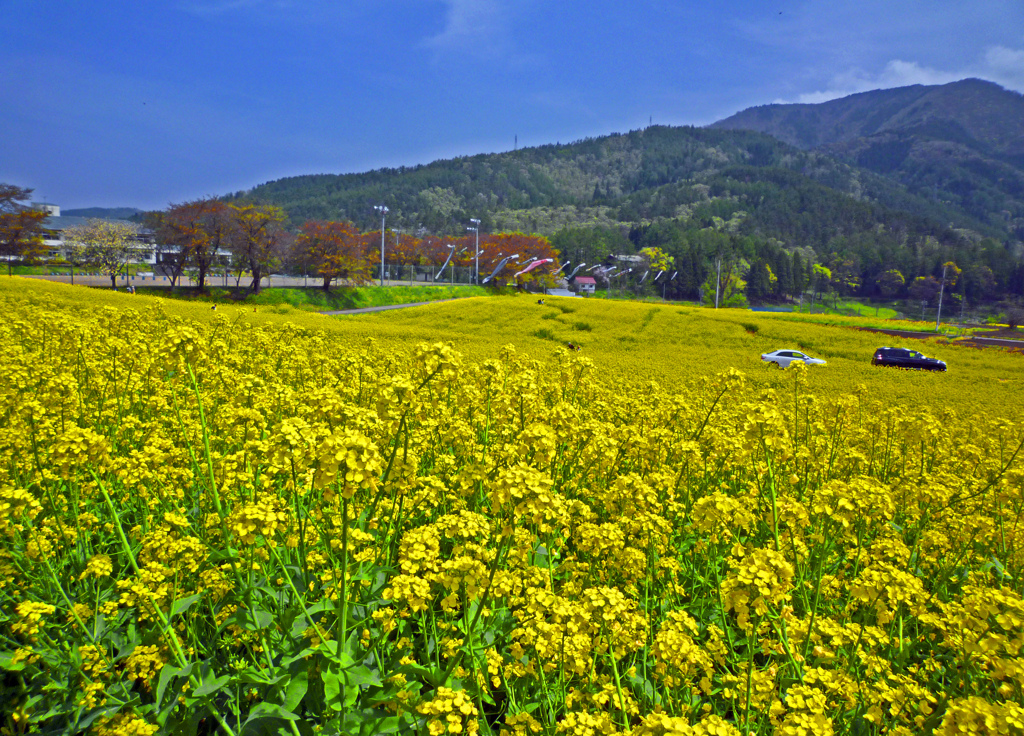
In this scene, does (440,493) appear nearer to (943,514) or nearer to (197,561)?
(197,561)

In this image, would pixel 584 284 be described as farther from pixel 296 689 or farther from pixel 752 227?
pixel 296 689

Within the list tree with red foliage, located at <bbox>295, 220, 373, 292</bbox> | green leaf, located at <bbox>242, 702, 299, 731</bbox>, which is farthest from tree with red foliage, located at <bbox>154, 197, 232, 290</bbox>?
green leaf, located at <bbox>242, 702, 299, 731</bbox>

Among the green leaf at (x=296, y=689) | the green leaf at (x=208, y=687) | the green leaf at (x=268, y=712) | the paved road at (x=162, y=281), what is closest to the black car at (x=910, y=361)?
the green leaf at (x=296, y=689)

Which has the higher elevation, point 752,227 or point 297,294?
point 752,227

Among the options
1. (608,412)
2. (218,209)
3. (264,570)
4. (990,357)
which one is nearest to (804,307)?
(990,357)

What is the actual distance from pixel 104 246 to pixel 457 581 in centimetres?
6656

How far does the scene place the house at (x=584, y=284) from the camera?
98.9 metres

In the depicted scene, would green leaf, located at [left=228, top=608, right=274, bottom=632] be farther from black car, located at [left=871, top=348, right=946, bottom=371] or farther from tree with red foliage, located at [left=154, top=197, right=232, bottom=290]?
tree with red foliage, located at [left=154, top=197, right=232, bottom=290]

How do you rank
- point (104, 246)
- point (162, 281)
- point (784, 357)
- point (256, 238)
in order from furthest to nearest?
1. point (162, 281)
2. point (104, 246)
3. point (256, 238)
4. point (784, 357)

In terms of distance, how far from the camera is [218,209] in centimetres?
4753

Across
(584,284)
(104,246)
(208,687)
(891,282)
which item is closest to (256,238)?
(104,246)

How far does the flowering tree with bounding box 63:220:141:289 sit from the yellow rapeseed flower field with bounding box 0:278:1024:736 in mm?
58946

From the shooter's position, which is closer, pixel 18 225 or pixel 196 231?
pixel 196 231

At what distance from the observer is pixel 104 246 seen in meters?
51.5
